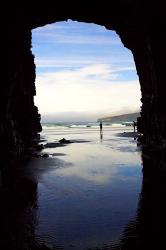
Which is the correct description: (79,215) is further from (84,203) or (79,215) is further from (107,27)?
(107,27)

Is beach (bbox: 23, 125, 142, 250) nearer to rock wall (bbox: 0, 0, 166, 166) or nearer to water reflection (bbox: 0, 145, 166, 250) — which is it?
water reflection (bbox: 0, 145, 166, 250)

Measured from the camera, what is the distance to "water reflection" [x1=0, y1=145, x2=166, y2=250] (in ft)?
26.5

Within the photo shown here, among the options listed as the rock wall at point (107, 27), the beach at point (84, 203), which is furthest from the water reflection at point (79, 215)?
the rock wall at point (107, 27)

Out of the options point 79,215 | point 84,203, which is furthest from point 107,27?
point 79,215

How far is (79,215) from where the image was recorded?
10430 millimetres

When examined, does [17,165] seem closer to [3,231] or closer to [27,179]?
[27,179]

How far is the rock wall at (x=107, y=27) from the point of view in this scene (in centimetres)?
1916

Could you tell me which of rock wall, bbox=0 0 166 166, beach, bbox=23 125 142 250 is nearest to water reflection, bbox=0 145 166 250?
beach, bbox=23 125 142 250

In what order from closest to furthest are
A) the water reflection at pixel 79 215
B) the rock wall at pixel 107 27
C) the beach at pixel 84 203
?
1. the water reflection at pixel 79 215
2. the beach at pixel 84 203
3. the rock wall at pixel 107 27

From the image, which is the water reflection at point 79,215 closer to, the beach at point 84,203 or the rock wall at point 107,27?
the beach at point 84,203

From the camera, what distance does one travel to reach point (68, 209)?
36.6 feet

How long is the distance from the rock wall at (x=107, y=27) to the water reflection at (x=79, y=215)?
190 inches

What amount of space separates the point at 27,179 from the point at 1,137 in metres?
2.57

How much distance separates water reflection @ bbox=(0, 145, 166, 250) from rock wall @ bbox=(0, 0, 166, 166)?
4.83 m
